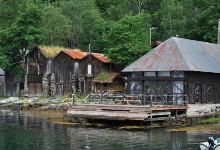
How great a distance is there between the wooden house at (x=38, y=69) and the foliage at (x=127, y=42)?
1025 cm

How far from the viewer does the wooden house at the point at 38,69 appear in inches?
2520

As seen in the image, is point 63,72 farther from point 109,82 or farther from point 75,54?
point 109,82

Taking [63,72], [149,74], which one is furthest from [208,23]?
[149,74]

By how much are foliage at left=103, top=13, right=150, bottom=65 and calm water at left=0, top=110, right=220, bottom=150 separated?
73.2 ft

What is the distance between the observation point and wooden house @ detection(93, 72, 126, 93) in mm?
57406

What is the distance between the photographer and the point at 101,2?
9938cm

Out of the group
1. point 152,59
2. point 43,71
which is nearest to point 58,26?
point 43,71

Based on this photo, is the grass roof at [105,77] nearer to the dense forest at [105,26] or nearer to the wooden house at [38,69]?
the dense forest at [105,26]

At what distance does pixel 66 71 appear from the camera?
6188 cm

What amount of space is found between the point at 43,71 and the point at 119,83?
12755 mm

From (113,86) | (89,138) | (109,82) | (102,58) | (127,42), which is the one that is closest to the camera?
(89,138)

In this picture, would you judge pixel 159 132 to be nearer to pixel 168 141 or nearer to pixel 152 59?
pixel 168 141

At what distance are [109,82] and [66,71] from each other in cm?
801

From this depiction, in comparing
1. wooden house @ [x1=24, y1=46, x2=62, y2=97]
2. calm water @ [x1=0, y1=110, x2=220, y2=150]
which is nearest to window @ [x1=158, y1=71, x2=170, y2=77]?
calm water @ [x1=0, y1=110, x2=220, y2=150]
